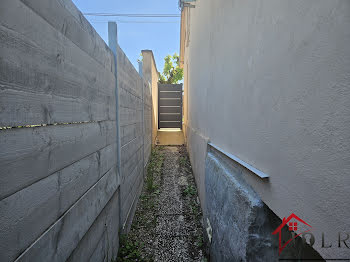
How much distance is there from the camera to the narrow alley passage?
6.55ft

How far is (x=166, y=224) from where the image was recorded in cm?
253

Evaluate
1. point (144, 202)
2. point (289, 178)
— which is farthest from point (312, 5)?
point (144, 202)

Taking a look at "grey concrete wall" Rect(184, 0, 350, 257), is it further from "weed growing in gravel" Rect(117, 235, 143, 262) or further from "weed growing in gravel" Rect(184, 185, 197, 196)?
"weed growing in gravel" Rect(184, 185, 197, 196)

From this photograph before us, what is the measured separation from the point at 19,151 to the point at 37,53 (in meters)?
0.38

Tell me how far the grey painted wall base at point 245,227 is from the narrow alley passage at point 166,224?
2.72 feet

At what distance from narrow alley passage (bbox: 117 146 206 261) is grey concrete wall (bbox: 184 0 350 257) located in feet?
5.05

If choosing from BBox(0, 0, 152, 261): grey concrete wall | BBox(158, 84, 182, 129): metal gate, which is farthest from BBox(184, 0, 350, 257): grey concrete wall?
BBox(158, 84, 182, 129): metal gate

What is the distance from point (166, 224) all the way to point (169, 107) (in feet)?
21.8

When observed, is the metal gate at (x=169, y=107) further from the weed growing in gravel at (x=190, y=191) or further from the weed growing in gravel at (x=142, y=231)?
the weed growing in gravel at (x=190, y=191)

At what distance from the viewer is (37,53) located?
2.19ft

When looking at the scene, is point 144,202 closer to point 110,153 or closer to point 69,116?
point 110,153

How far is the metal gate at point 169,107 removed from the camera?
860 centimetres

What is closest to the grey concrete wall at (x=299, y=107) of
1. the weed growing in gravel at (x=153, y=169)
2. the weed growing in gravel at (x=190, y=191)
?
the weed growing in gravel at (x=190, y=191)

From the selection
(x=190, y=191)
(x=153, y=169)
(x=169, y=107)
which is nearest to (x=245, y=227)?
(x=190, y=191)
